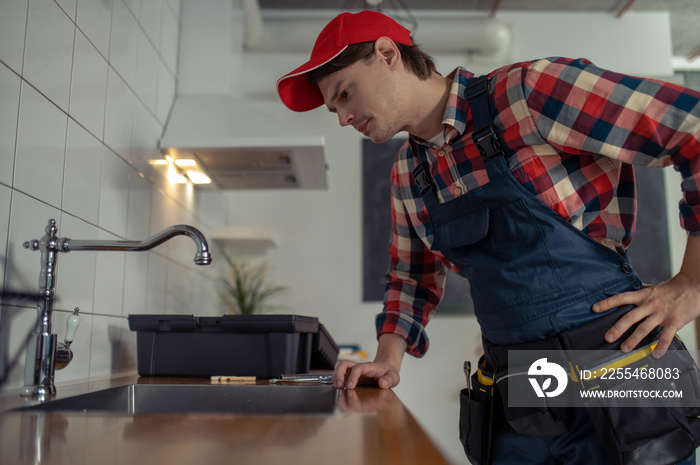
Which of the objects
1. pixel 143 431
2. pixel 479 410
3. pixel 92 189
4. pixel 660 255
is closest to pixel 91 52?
pixel 92 189

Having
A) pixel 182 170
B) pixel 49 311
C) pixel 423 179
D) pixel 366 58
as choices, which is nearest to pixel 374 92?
pixel 366 58

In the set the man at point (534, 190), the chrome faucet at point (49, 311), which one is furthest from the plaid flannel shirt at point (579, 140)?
the chrome faucet at point (49, 311)

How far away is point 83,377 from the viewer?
4.65 feet

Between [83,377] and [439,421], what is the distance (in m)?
2.37

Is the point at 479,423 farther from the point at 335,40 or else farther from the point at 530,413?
the point at 335,40

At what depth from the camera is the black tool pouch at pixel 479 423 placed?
44.7 inches

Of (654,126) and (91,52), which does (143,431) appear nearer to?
(654,126)

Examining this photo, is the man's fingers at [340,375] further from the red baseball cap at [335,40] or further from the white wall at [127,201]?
the red baseball cap at [335,40]

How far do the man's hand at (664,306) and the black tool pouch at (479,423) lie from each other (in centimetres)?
30

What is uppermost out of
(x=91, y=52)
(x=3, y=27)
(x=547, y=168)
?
(x=91, y=52)

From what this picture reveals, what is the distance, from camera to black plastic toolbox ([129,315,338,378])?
141cm

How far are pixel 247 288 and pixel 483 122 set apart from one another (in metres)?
2.38

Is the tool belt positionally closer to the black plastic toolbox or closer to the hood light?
the black plastic toolbox

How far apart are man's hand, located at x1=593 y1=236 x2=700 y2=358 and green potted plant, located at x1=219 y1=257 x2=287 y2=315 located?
239 centimetres
